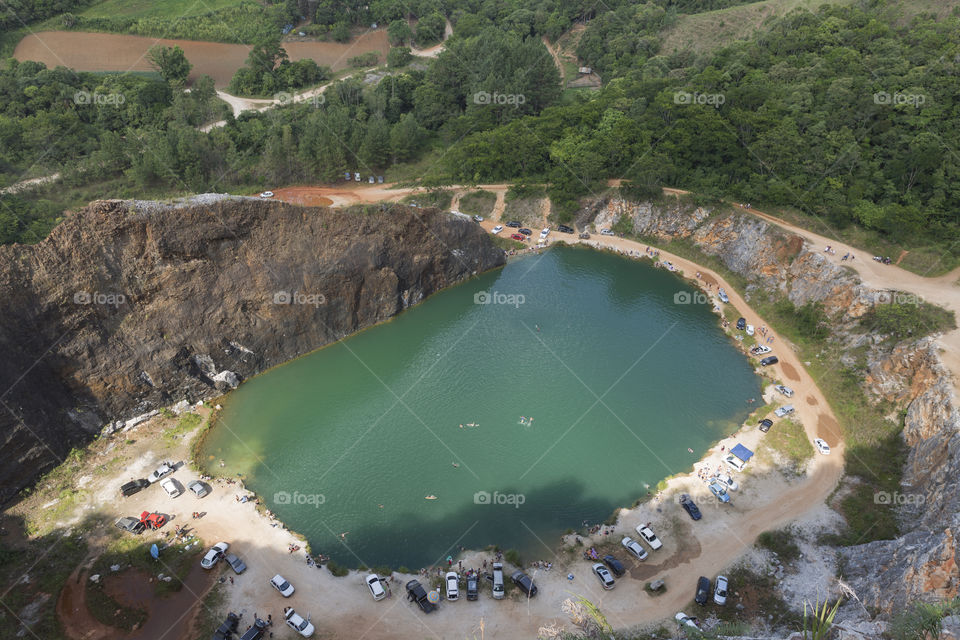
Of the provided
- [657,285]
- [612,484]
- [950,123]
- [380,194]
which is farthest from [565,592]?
[950,123]

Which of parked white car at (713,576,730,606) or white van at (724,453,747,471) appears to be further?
white van at (724,453,747,471)

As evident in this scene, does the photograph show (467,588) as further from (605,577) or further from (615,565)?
(615,565)

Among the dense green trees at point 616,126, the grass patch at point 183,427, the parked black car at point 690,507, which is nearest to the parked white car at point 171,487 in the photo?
the grass patch at point 183,427

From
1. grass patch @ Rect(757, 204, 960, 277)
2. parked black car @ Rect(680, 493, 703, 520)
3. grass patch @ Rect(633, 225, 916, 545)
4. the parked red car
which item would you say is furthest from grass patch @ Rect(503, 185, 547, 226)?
the parked red car

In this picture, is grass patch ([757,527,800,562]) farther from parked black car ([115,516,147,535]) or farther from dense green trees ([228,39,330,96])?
dense green trees ([228,39,330,96])

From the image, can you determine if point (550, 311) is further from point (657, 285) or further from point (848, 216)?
point (848, 216)

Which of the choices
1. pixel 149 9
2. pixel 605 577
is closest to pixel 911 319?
pixel 605 577
